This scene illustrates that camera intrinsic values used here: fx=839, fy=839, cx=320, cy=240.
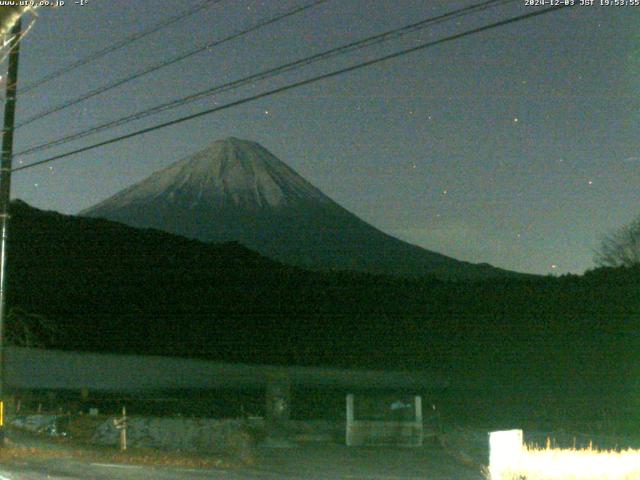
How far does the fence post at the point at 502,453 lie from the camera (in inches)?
451

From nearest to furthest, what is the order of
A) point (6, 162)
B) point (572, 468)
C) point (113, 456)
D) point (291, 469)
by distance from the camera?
point (572, 468) < point (291, 469) < point (113, 456) < point (6, 162)

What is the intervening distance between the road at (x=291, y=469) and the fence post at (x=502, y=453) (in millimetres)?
2025

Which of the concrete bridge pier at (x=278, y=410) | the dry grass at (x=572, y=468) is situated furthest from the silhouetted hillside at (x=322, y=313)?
the dry grass at (x=572, y=468)

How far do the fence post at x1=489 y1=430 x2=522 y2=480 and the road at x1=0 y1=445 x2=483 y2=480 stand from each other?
6.64 feet

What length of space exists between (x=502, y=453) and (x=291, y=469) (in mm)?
5192

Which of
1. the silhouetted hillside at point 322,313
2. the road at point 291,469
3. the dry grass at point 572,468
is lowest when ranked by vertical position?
the road at point 291,469

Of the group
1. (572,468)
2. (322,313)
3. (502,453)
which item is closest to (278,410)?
(502,453)

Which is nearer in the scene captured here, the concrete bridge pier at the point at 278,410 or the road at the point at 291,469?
the road at the point at 291,469

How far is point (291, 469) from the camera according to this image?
620 inches

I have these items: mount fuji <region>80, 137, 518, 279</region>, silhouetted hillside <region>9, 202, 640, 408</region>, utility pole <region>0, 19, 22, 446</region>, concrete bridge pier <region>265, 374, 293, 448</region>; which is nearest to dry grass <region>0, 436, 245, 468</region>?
utility pole <region>0, 19, 22, 446</region>

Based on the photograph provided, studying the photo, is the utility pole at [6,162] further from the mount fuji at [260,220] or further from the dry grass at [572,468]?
the mount fuji at [260,220]

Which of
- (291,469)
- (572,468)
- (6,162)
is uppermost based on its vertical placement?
(6,162)

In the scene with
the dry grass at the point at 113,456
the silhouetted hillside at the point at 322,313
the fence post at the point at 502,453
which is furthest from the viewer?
the silhouetted hillside at the point at 322,313

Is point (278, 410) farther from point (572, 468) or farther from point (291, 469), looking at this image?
point (572, 468)
